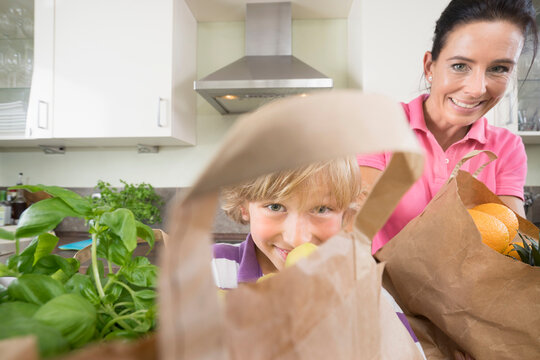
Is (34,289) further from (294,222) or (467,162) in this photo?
(467,162)

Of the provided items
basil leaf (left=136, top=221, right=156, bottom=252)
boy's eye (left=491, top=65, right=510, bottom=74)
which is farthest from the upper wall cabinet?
basil leaf (left=136, top=221, right=156, bottom=252)

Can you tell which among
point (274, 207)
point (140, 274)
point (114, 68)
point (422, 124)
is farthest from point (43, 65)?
point (140, 274)

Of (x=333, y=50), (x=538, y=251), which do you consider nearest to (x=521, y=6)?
(x=538, y=251)

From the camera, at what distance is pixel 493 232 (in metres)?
0.41

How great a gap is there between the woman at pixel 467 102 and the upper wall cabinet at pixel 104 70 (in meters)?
1.28

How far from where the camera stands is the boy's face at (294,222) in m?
0.63

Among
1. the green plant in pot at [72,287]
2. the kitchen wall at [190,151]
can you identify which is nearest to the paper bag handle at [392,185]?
the green plant in pot at [72,287]

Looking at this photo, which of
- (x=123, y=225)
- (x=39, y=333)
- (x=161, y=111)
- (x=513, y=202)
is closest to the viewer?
(x=39, y=333)

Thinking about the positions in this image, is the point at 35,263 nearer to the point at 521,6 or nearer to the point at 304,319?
the point at 304,319

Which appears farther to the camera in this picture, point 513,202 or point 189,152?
point 189,152

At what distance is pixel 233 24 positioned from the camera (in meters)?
2.21

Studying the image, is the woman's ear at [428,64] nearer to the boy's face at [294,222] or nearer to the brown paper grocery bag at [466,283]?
the boy's face at [294,222]

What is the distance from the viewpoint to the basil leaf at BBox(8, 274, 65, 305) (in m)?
0.21

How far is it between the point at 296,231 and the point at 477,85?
72 cm
